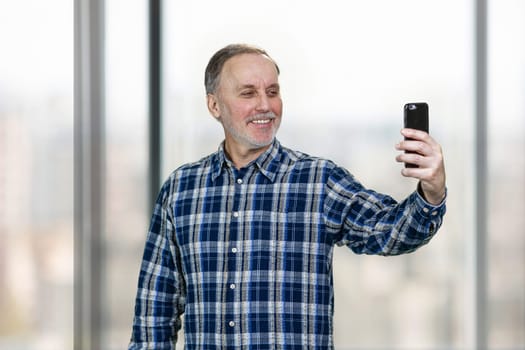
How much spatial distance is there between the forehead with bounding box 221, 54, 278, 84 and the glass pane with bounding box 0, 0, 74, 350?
28.7 inches

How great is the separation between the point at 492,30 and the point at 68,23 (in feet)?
5.05

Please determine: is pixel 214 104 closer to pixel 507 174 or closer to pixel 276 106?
pixel 276 106

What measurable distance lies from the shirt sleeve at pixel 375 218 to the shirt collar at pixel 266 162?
0.13m

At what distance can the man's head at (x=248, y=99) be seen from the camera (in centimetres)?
183

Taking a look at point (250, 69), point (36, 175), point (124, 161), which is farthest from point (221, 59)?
point (124, 161)

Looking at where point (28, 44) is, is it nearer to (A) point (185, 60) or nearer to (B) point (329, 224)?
(A) point (185, 60)

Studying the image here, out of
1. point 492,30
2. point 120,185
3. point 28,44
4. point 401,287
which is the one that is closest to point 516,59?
point 492,30

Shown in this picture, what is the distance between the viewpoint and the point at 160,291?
1.85 metres

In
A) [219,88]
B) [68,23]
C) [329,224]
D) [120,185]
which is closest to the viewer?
[329,224]

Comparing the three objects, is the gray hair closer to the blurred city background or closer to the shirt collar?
the shirt collar

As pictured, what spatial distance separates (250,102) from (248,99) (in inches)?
0.4

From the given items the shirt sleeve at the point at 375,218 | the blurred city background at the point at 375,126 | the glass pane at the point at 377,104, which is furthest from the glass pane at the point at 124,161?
the shirt sleeve at the point at 375,218

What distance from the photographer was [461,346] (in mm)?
3162

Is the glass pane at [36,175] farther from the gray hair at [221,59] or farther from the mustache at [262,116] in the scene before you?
the mustache at [262,116]
